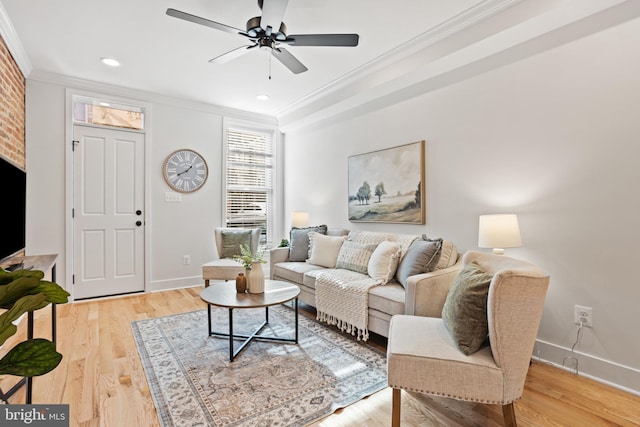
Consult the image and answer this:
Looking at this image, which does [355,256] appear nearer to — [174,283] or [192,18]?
[192,18]

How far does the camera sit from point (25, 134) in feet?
11.7

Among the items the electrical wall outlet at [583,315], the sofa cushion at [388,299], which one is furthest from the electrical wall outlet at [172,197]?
the electrical wall outlet at [583,315]

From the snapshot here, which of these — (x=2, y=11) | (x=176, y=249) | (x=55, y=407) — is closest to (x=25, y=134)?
(x=2, y=11)

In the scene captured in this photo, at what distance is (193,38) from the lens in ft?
9.41

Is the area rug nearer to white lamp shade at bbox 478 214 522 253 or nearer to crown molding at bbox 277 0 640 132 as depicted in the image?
white lamp shade at bbox 478 214 522 253

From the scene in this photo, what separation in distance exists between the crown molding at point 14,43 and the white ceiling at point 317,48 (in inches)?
0.4

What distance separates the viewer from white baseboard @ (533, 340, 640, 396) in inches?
80.9

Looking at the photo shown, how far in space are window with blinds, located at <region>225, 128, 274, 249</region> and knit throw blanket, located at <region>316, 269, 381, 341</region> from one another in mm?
2412

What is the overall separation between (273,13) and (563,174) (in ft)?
7.52

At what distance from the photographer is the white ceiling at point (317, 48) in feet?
7.72

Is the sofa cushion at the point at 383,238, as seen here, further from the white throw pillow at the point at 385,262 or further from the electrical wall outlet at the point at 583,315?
the electrical wall outlet at the point at 583,315

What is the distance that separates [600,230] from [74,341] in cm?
411

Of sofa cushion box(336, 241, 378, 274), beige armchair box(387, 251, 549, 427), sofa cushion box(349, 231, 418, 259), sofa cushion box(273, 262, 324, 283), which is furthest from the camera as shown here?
sofa cushion box(273, 262, 324, 283)

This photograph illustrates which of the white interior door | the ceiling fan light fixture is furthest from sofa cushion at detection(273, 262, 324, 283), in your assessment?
the ceiling fan light fixture
